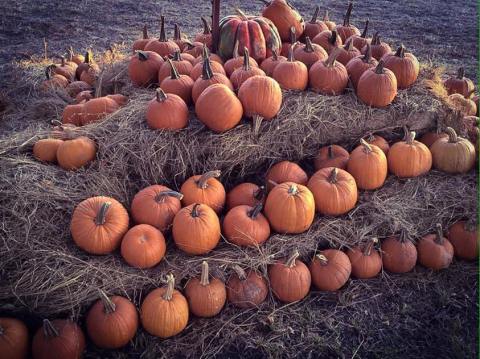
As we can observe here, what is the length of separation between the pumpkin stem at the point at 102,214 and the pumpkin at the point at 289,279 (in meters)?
1.26

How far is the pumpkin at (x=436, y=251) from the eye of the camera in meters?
3.54

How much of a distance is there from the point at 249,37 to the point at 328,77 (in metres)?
0.98

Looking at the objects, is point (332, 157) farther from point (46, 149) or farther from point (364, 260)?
point (46, 149)

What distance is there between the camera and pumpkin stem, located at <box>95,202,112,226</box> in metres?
3.10

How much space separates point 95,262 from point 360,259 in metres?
1.98

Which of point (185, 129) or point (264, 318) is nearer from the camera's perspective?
point (264, 318)

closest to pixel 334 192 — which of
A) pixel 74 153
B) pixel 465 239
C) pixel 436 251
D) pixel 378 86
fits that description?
pixel 436 251

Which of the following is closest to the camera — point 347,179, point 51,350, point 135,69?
point 51,350

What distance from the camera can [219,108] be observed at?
3525 mm

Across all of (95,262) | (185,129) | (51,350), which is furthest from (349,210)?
(51,350)

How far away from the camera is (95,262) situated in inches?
123

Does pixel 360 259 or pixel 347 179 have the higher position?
pixel 347 179

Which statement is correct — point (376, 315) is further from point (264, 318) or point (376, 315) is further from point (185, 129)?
point (185, 129)

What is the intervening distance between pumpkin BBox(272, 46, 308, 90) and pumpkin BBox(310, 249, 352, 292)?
5.06 ft
